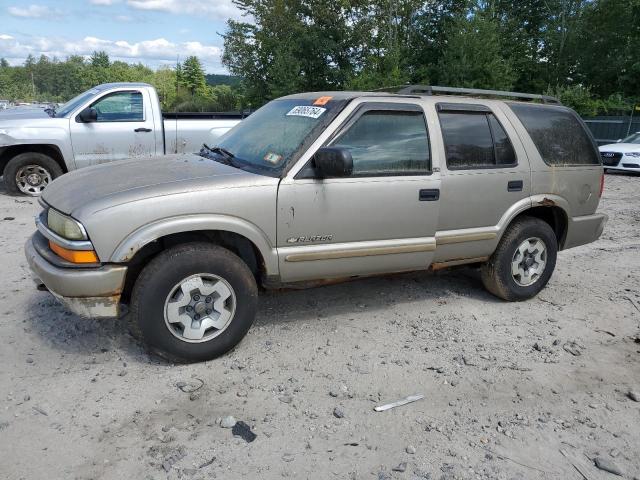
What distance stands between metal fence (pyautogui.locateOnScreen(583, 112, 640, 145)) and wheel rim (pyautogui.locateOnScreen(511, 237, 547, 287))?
63.0 ft

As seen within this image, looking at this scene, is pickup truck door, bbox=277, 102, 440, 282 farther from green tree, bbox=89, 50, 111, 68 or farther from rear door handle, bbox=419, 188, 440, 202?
green tree, bbox=89, 50, 111, 68

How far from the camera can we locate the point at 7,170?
8625mm

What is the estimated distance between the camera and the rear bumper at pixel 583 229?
5238 mm

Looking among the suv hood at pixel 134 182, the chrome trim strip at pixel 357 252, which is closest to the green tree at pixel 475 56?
the chrome trim strip at pixel 357 252

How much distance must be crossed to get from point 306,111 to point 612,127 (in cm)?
2219

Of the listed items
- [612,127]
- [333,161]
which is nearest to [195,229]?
[333,161]

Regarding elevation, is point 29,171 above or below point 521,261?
above

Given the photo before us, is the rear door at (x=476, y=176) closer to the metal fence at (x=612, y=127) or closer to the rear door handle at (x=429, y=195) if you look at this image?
the rear door handle at (x=429, y=195)

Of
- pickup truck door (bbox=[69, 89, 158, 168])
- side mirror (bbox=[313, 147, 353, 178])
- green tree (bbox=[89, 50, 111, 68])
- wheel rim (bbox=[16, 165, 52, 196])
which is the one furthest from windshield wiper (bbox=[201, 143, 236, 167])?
green tree (bbox=[89, 50, 111, 68])

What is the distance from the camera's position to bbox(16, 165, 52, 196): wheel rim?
8.76 m

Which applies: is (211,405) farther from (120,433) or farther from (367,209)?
(367,209)

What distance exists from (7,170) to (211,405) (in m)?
7.26

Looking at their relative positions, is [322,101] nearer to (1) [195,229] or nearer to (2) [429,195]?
(2) [429,195]

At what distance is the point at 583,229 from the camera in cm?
531
